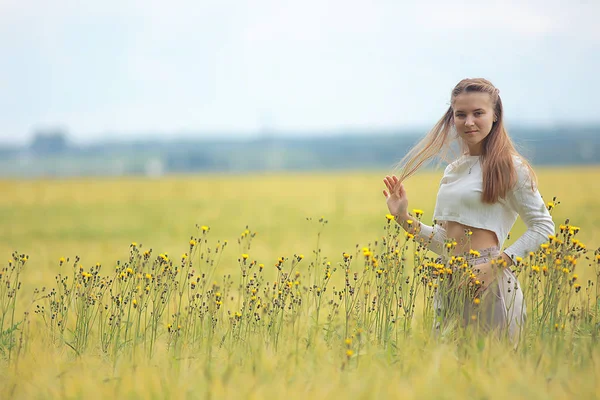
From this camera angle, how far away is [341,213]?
25.0 metres

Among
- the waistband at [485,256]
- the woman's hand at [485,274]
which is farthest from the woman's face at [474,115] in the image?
the woman's hand at [485,274]

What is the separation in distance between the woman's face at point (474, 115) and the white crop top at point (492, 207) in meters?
0.17

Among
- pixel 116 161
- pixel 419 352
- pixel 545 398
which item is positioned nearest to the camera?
pixel 545 398

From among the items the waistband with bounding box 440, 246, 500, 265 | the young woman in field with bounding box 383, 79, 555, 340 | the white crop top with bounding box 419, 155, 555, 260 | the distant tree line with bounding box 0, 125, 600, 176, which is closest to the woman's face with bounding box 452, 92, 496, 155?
the young woman in field with bounding box 383, 79, 555, 340

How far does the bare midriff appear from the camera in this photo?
14.7 ft

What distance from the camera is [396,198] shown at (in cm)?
473

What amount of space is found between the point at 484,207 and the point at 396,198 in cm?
58

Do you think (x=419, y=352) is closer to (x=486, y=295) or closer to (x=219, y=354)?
(x=486, y=295)

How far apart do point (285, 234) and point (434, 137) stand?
46.4 feet

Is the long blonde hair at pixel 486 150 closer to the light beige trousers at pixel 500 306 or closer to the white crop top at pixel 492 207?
the white crop top at pixel 492 207

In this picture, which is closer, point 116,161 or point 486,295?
point 486,295

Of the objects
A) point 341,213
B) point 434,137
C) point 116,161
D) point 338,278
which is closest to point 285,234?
point 341,213

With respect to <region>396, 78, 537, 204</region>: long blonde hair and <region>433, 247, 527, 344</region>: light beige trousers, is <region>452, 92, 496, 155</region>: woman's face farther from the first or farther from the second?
<region>433, 247, 527, 344</region>: light beige trousers

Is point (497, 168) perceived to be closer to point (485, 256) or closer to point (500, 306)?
point (485, 256)
